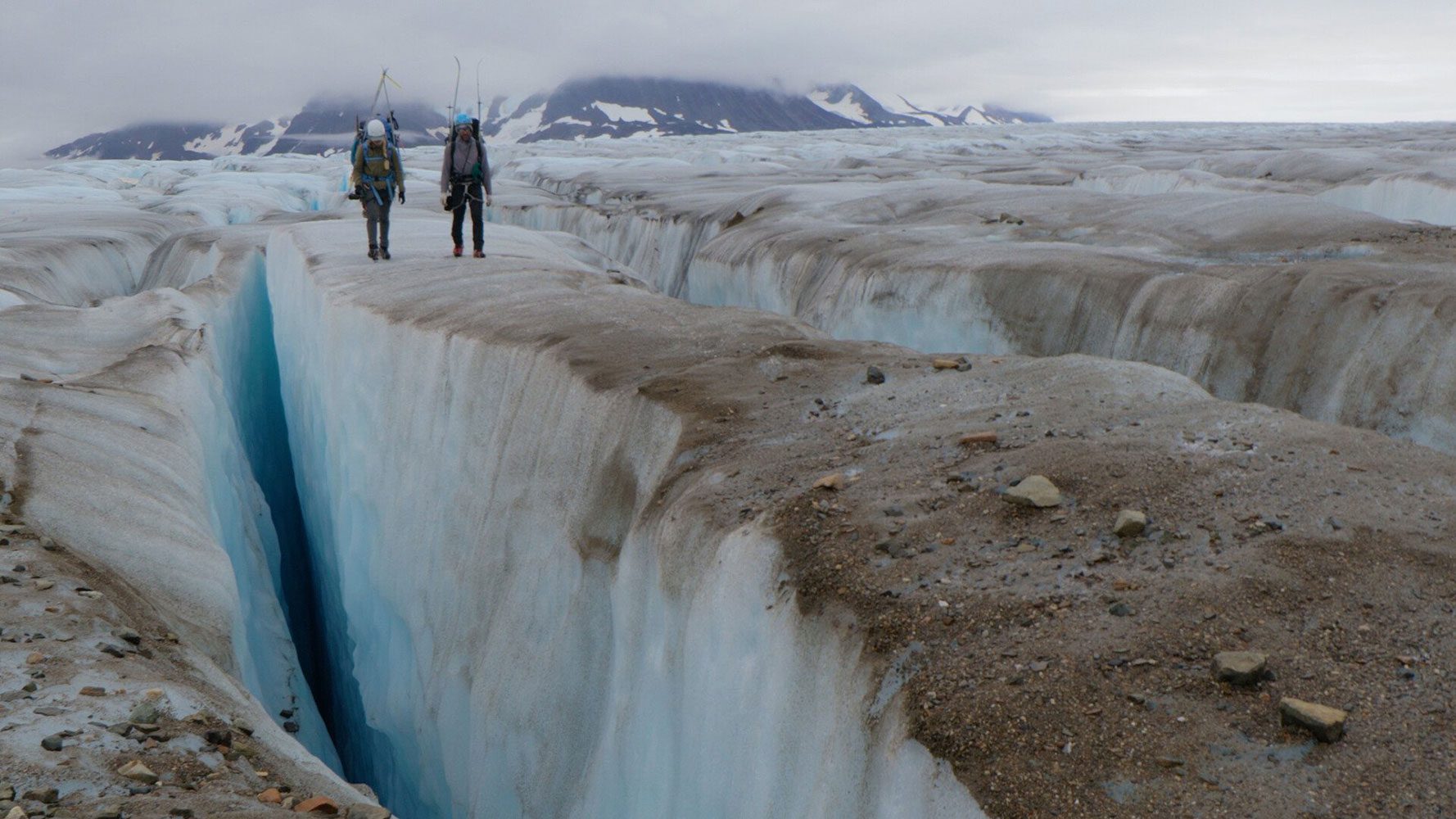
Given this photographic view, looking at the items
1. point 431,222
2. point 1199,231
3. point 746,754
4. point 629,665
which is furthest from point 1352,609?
point 431,222

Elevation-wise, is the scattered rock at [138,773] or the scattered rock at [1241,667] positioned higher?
the scattered rock at [1241,667]

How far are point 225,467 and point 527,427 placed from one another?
3.50 metres

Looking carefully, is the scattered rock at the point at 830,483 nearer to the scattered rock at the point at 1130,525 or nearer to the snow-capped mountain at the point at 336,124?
the scattered rock at the point at 1130,525

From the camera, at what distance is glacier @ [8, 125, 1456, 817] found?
4238 mm

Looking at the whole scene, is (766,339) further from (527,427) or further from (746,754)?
(746,754)

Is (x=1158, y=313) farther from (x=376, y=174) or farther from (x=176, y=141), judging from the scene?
(x=176, y=141)

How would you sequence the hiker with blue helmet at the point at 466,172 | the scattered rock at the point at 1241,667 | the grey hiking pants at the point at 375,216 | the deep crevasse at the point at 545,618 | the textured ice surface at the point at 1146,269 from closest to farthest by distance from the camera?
1. the scattered rock at the point at 1241,667
2. the deep crevasse at the point at 545,618
3. the textured ice surface at the point at 1146,269
4. the hiker with blue helmet at the point at 466,172
5. the grey hiking pants at the point at 375,216

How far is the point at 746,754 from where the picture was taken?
396cm

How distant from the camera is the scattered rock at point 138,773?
3188mm

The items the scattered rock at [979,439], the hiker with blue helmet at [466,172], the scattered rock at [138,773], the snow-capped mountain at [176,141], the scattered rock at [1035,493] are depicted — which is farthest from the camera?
the snow-capped mountain at [176,141]

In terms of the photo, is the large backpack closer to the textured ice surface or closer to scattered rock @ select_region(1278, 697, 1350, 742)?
the textured ice surface

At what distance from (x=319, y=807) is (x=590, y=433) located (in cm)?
287

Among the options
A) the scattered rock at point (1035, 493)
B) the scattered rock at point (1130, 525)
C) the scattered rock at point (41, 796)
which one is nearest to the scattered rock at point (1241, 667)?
the scattered rock at point (1130, 525)

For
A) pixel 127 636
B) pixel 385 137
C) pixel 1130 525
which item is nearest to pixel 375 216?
pixel 385 137
